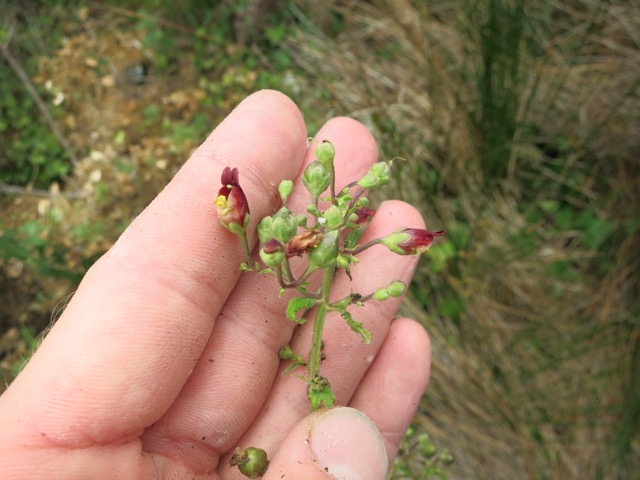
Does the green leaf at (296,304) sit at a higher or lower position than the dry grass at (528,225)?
higher

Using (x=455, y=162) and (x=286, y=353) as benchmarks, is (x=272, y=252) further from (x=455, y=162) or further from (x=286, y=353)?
(x=455, y=162)

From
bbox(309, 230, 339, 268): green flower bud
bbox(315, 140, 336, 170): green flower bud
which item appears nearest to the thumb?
bbox(309, 230, 339, 268): green flower bud

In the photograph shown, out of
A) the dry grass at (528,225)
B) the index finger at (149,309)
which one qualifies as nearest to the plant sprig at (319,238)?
the index finger at (149,309)

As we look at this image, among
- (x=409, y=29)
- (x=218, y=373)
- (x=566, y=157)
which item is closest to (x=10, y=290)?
(x=218, y=373)

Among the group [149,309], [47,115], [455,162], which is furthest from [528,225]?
[47,115]

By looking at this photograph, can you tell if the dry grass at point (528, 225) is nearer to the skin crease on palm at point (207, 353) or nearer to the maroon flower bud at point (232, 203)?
the skin crease on palm at point (207, 353)

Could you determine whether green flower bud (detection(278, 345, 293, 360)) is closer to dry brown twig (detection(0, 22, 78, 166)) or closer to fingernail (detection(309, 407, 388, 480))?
fingernail (detection(309, 407, 388, 480))
